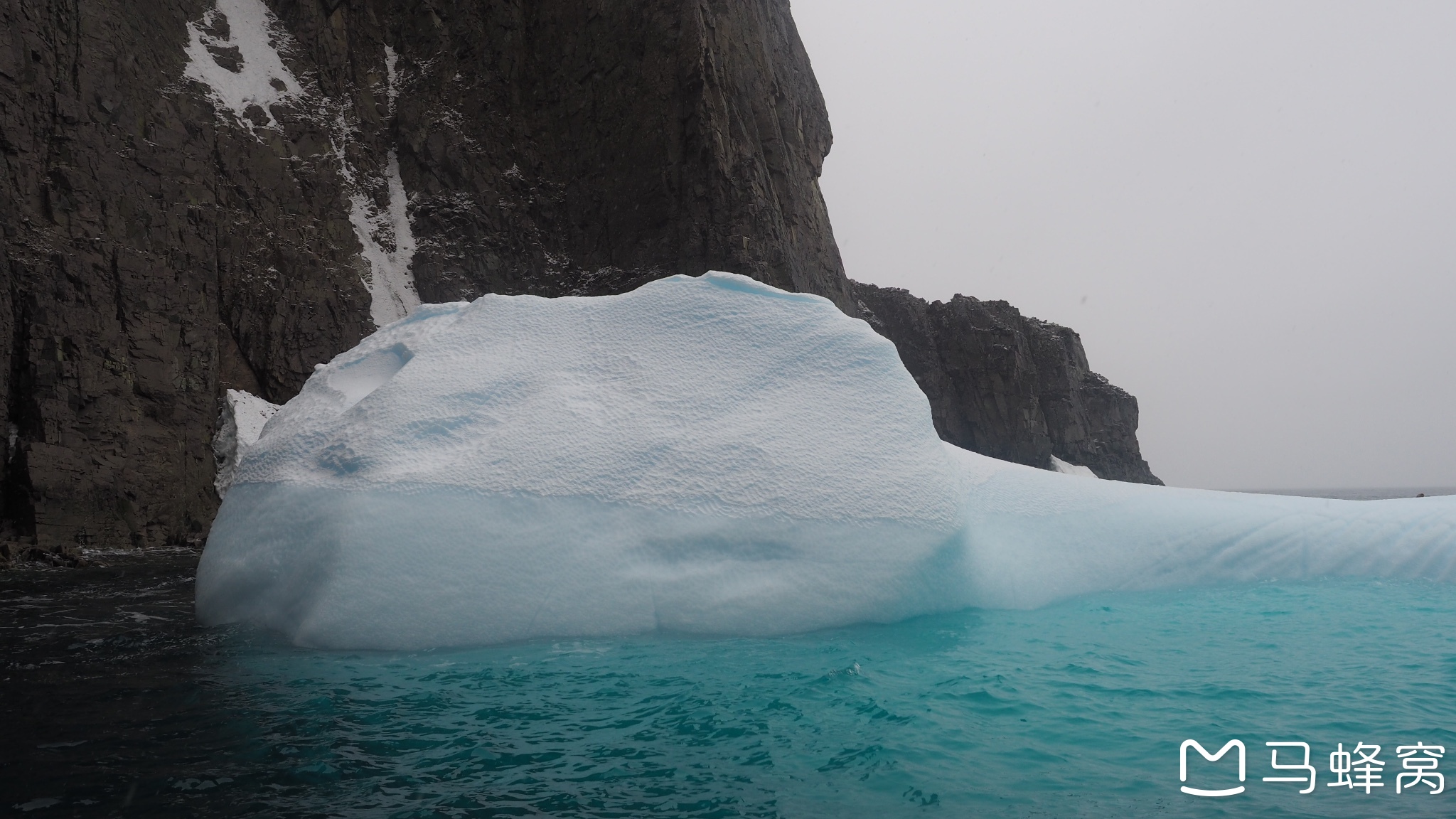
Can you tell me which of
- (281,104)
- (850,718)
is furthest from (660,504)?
(281,104)

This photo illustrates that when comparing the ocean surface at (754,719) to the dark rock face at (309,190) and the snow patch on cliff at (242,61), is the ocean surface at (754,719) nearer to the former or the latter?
the dark rock face at (309,190)

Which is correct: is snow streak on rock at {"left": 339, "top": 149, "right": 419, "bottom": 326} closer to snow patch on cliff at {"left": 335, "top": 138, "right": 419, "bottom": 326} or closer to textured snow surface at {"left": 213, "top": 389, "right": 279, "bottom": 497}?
snow patch on cliff at {"left": 335, "top": 138, "right": 419, "bottom": 326}

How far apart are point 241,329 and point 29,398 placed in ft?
20.6

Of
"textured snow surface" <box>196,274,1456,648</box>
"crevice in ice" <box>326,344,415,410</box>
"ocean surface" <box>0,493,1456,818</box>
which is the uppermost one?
"crevice in ice" <box>326,344,415,410</box>

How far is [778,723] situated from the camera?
390cm

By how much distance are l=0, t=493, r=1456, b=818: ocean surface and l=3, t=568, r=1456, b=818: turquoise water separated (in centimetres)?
2

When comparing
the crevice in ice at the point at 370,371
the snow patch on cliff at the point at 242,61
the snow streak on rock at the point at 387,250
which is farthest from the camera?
the snow streak on rock at the point at 387,250

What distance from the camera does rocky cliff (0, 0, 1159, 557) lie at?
15.9 meters

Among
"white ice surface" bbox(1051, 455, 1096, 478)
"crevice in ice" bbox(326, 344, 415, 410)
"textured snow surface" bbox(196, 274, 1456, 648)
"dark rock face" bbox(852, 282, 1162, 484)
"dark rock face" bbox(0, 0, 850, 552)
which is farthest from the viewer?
"white ice surface" bbox(1051, 455, 1096, 478)

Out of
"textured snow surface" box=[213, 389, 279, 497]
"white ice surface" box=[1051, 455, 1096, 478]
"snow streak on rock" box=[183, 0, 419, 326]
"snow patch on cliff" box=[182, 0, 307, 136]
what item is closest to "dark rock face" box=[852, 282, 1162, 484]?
"white ice surface" box=[1051, 455, 1096, 478]

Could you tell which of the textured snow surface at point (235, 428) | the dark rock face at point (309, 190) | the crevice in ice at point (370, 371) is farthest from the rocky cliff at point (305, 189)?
the crevice in ice at point (370, 371)

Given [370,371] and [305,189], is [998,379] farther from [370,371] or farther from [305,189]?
[370,371]

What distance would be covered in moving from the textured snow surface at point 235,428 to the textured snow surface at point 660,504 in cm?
1332

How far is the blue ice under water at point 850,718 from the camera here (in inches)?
119
